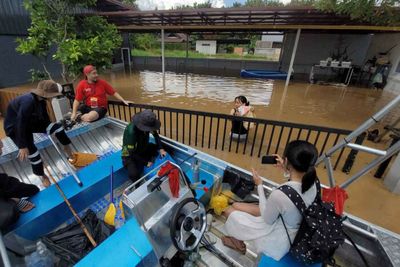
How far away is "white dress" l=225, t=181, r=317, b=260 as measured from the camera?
125cm

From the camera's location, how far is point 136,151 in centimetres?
238

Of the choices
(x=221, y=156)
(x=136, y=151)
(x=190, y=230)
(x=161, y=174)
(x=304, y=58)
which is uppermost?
(x=304, y=58)

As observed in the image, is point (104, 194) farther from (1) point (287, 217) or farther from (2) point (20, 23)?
(2) point (20, 23)

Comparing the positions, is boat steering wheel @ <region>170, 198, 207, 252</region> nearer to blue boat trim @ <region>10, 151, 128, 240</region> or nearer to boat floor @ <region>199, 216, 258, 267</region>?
boat floor @ <region>199, 216, 258, 267</region>

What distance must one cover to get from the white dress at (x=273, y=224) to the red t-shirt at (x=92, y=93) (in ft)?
10.3

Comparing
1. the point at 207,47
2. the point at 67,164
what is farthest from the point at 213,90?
the point at 207,47

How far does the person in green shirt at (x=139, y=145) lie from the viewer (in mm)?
2152

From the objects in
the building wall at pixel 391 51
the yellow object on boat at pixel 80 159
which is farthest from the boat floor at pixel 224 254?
the building wall at pixel 391 51

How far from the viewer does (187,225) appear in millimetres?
1546

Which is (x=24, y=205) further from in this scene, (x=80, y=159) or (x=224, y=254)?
(x=224, y=254)

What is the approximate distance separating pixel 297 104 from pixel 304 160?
21.7ft

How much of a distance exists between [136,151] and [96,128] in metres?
1.42

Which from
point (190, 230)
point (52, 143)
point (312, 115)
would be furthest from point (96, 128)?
point (312, 115)

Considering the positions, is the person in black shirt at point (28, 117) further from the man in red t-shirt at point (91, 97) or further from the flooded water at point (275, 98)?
the flooded water at point (275, 98)
